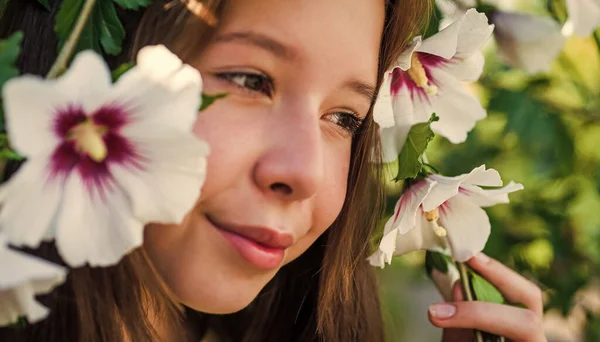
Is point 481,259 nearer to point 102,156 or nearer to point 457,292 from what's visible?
point 457,292

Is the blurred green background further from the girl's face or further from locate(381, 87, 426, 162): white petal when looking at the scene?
the girl's face

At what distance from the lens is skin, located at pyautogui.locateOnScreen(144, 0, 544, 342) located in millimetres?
765

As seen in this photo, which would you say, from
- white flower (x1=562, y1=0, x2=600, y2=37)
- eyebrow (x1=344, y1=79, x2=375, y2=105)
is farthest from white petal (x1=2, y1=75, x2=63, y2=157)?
white flower (x1=562, y1=0, x2=600, y2=37)

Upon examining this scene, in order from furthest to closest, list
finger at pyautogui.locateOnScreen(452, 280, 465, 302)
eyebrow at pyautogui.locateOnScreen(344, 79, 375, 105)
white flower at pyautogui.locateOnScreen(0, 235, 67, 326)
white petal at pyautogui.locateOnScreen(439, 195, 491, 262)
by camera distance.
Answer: finger at pyautogui.locateOnScreen(452, 280, 465, 302) < white petal at pyautogui.locateOnScreen(439, 195, 491, 262) < eyebrow at pyautogui.locateOnScreen(344, 79, 375, 105) < white flower at pyautogui.locateOnScreen(0, 235, 67, 326)

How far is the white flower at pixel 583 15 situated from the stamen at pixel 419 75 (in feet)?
0.81

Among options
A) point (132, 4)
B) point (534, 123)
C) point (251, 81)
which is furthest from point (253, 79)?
point (534, 123)

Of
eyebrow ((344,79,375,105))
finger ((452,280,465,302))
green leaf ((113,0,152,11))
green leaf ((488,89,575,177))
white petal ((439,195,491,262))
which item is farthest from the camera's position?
green leaf ((488,89,575,177))

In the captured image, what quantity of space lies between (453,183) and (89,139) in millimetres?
461

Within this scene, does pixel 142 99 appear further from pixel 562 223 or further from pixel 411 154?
pixel 562 223

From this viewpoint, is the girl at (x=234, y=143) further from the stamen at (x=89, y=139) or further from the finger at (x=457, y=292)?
the finger at (x=457, y=292)

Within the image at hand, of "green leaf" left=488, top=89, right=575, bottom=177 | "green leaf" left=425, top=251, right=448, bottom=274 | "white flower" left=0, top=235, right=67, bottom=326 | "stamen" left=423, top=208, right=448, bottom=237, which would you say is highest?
"green leaf" left=488, top=89, right=575, bottom=177

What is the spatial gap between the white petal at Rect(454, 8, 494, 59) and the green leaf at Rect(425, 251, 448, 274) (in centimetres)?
28

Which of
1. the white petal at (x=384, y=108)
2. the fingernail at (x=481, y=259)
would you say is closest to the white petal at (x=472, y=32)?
the white petal at (x=384, y=108)

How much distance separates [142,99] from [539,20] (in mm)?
786
